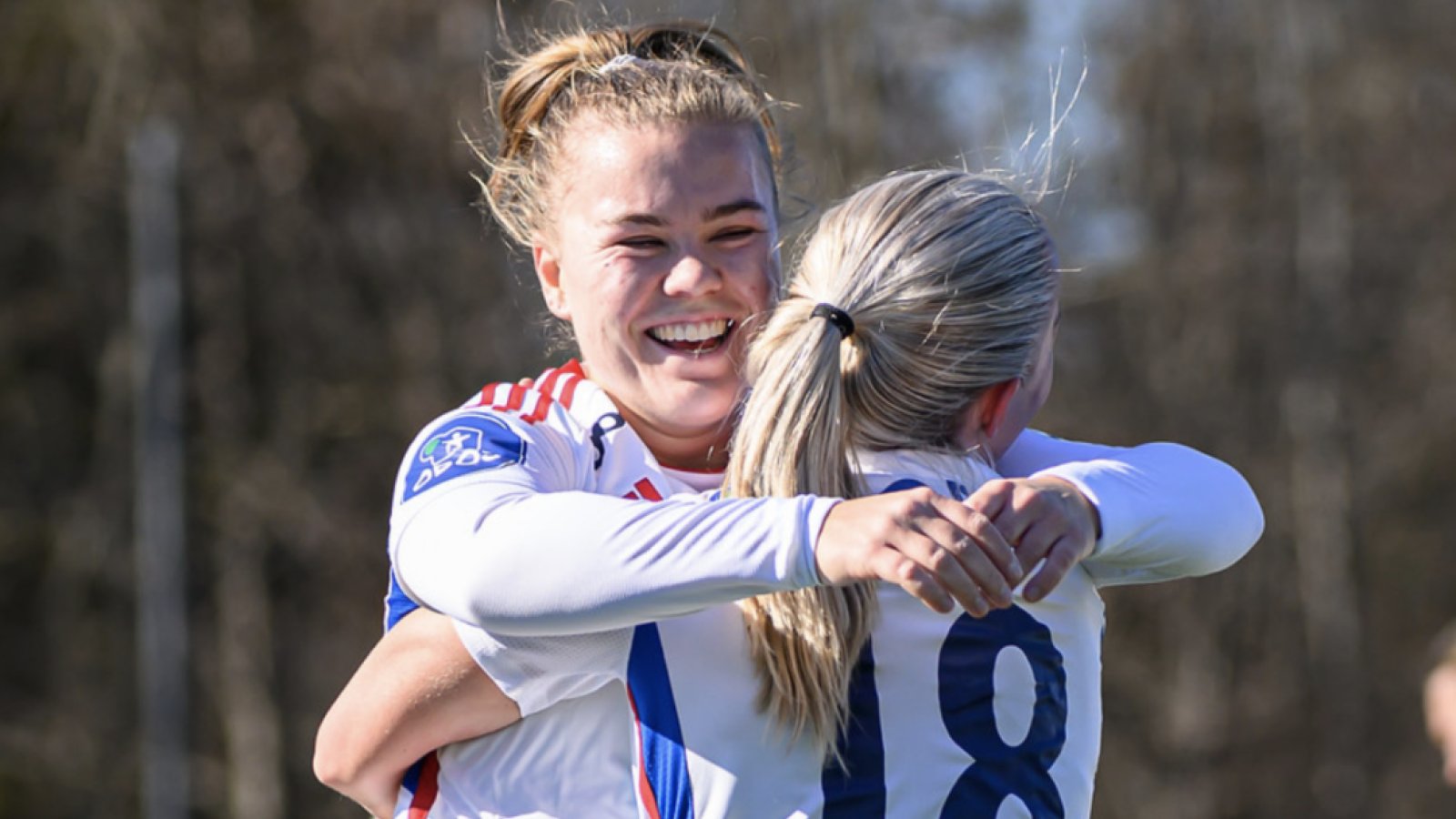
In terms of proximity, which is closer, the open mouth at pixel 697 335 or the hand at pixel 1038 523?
the hand at pixel 1038 523

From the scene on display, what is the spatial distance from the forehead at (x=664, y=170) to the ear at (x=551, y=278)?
144 millimetres

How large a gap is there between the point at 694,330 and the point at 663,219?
0.48ft

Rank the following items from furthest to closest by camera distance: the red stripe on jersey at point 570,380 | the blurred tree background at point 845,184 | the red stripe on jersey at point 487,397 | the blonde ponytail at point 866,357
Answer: the blurred tree background at point 845,184 < the red stripe on jersey at point 570,380 < the red stripe on jersey at point 487,397 < the blonde ponytail at point 866,357

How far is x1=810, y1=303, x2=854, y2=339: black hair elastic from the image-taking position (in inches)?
79.7

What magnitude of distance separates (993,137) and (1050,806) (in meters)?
12.4

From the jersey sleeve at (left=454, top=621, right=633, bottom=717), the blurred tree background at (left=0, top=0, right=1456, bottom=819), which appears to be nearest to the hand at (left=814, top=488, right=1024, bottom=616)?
the jersey sleeve at (left=454, top=621, right=633, bottom=717)

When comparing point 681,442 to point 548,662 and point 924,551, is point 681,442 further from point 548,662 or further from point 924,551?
point 924,551

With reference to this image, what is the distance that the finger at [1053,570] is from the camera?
6.13 feet

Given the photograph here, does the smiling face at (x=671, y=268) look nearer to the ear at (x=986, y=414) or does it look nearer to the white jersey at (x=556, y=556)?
the white jersey at (x=556, y=556)

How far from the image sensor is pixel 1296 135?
1655 cm

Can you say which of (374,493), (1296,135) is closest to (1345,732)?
(1296,135)

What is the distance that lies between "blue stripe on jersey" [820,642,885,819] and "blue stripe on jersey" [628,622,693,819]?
0.14 meters

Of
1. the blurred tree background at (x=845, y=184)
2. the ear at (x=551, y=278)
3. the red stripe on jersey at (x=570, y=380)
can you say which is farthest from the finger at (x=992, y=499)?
the blurred tree background at (x=845, y=184)

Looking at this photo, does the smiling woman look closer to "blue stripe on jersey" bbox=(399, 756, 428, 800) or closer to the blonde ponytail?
"blue stripe on jersey" bbox=(399, 756, 428, 800)
